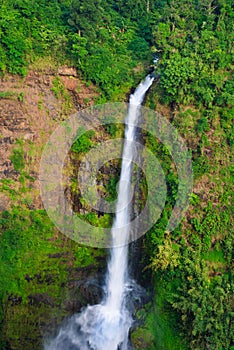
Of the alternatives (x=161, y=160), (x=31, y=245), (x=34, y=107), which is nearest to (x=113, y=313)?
(x=31, y=245)

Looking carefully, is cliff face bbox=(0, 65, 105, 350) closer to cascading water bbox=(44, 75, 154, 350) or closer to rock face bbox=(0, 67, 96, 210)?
rock face bbox=(0, 67, 96, 210)

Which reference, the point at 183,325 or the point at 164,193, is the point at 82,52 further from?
the point at 183,325

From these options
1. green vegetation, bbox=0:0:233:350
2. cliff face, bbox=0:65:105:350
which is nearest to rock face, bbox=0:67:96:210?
cliff face, bbox=0:65:105:350

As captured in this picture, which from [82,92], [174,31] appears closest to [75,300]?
[82,92]

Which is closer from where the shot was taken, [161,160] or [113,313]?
[113,313]

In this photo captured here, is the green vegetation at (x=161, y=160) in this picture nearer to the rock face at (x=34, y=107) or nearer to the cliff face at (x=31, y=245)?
the cliff face at (x=31, y=245)

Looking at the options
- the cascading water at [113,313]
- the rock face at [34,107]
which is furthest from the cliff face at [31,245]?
the cascading water at [113,313]

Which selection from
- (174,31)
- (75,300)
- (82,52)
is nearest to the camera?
(75,300)

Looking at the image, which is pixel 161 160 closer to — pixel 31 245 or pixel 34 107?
pixel 34 107
